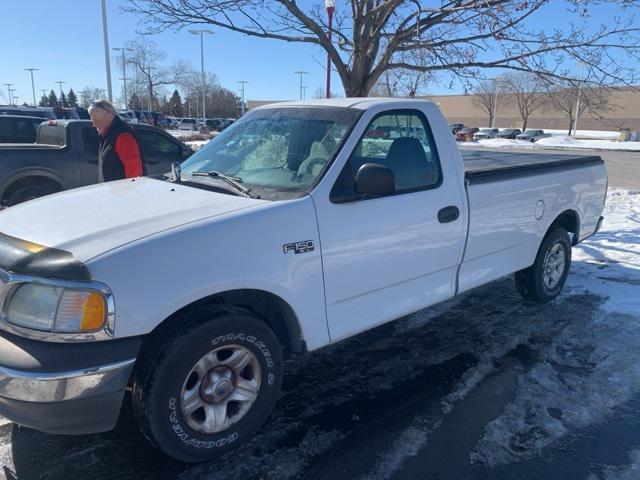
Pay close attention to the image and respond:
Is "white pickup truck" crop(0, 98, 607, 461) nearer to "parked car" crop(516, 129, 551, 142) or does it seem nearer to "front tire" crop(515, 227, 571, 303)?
"front tire" crop(515, 227, 571, 303)

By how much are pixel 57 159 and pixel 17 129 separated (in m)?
4.76

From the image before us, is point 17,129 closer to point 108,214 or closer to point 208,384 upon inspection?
point 108,214

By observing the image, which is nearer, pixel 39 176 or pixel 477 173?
pixel 477 173

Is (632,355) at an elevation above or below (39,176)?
below

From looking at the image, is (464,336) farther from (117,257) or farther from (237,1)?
(237,1)

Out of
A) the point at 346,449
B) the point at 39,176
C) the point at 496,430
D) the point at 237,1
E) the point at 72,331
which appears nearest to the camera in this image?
the point at 72,331

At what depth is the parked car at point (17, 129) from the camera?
1165 cm

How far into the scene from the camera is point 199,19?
742 cm

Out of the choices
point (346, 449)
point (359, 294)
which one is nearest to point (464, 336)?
point (359, 294)

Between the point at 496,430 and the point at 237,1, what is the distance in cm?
645

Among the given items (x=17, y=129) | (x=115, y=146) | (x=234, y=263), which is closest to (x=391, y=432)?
(x=234, y=263)

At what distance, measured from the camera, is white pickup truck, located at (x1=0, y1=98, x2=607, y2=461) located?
2.33 meters

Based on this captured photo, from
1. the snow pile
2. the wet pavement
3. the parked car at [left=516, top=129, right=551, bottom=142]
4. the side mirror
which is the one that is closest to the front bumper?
the wet pavement

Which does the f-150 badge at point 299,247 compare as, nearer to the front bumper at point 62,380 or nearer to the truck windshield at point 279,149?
the truck windshield at point 279,149
